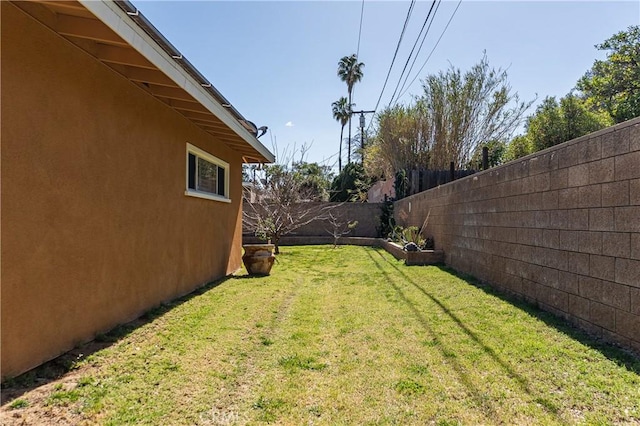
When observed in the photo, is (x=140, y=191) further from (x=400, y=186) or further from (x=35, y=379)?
(x=400, y=186)

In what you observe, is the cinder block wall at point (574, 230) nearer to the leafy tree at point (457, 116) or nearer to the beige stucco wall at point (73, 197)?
the beige stucco wall at point (73, 197)

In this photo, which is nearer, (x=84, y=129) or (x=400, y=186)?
(x=84, y=129)

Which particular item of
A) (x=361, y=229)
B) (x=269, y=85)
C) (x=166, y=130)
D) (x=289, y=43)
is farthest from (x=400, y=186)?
(x=166, y=130)

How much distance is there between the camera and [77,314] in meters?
3.34

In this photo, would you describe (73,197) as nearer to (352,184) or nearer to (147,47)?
(147,47)

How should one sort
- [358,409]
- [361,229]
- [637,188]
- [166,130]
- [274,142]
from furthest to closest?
1. [361,229]
2. [274,142]
3. [166,130]
4. [637,188]
5. [358,409]

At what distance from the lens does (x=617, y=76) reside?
60.6ft

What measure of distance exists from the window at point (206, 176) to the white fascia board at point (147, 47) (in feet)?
3.65

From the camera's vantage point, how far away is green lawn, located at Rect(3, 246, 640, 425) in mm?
2387

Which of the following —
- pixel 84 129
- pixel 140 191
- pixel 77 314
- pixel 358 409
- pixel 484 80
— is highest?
pixel 484 80

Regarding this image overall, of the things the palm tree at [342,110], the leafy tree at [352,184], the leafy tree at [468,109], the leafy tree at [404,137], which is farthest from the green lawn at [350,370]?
the palm tree at [342,110]

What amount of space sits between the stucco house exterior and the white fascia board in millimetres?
16

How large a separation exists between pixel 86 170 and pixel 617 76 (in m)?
23.9

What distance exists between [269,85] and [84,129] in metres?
10.3
